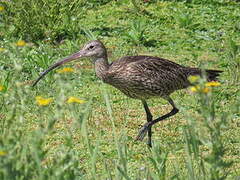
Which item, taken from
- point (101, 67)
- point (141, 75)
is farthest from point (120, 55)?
point (141, 75)

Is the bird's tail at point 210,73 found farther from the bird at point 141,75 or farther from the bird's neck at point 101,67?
the bird's neck at point 101,67

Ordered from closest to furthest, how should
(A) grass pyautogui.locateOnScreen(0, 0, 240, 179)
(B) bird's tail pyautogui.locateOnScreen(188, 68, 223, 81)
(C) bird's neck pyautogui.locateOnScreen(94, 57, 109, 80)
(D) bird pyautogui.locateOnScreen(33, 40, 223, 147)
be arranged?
(A) grass pyautogui.locateOnScreen(0, 0, 240, 179), (D) bird pyautogui.locateOnScreen(33, 40, 223, 147), (C) bird's neck pyautogui.locateOnScreen(94, 57, 109, 80), (B) bird's tail pyautogui.locateOnScreen(188, 68, 223, 81)

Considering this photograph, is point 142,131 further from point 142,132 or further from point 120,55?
point 120,55

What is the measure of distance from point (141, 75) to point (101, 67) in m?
0.52

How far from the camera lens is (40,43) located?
36.2 ft

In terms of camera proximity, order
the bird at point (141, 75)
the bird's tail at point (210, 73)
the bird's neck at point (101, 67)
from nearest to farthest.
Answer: the bird at point (141, 75) < the bird's neck at point (101, 67) < the bird's tail at point (210, 73)

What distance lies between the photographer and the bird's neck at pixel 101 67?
25.8 feet

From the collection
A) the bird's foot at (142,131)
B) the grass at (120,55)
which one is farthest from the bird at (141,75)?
the grass at (120,55)

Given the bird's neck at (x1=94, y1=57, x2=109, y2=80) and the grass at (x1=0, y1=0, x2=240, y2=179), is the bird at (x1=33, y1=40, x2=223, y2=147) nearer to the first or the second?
the bird's neck at (x1=94, y1=57, x2=109, y2=80)

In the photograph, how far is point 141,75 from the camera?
7641mm

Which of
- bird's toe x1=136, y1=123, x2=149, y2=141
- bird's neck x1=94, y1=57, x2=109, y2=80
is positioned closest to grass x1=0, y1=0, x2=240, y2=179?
bird's toe x1=136, y1=123, x2=149, y2=141

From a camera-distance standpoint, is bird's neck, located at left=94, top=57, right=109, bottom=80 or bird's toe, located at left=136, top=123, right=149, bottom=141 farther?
bird's neck, located at left=94, top=57, right=109, bottom=80

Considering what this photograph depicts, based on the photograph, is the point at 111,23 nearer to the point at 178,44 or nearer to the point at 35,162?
the point at 178,44

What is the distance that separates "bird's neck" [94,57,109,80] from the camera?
25.8ft
